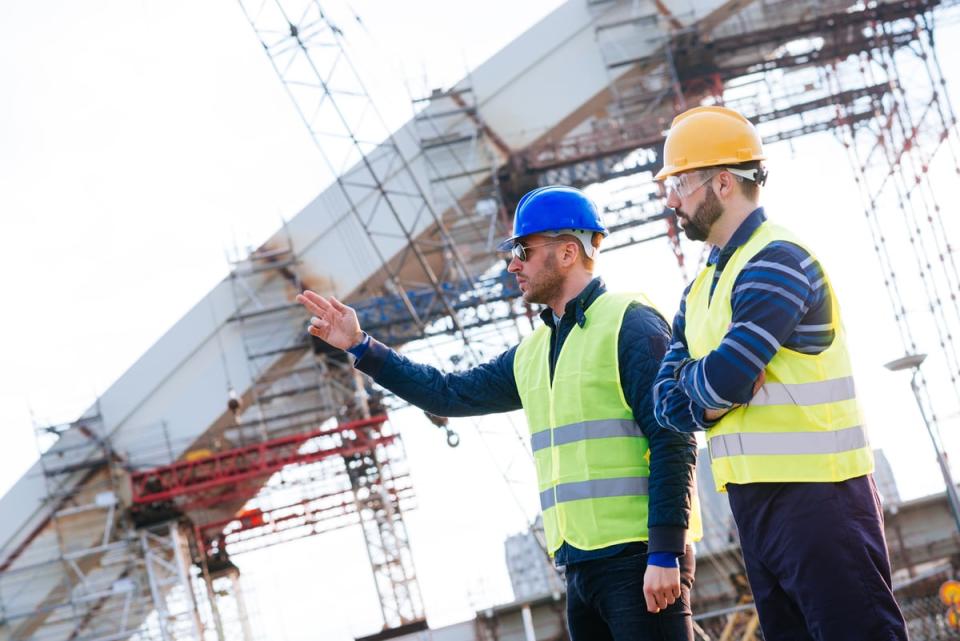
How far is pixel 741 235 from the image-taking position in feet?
11.9

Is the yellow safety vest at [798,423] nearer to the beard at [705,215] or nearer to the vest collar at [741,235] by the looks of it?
the vest collar at [741,235]

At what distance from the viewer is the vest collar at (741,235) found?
11.9 feet

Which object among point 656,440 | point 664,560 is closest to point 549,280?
point 656,440

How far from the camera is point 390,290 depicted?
30.3m

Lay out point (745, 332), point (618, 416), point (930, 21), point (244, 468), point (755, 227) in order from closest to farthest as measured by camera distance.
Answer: point (745, 332)
point (755, 227)
point (618, 416)
point (244, 468)
point (930, 21)

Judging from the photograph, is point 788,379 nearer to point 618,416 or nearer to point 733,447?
point 733,447

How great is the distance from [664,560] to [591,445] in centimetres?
48

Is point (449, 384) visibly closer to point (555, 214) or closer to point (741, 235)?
point (555, 214)

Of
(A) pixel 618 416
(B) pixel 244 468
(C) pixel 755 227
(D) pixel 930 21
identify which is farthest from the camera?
(D) pixel 930 21

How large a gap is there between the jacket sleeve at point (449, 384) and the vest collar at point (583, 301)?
1.36ft

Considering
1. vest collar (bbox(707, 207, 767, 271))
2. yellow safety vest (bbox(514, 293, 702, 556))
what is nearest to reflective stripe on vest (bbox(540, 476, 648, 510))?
yellow safety vest (bbox(514, 293, 702, 556))

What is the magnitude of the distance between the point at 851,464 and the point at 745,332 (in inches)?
16.9

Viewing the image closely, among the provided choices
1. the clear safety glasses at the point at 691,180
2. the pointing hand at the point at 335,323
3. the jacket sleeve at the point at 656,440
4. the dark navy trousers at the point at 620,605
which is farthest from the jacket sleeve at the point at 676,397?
the pointing hand at the point at 335,323

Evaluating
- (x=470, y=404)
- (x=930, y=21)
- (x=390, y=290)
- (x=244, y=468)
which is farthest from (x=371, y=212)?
(x=470, y=404)
